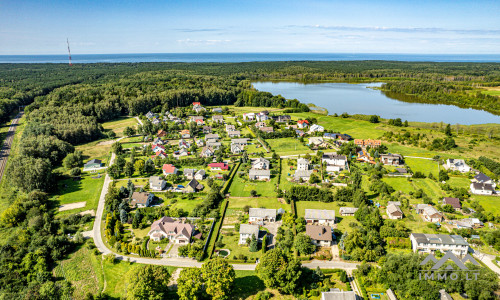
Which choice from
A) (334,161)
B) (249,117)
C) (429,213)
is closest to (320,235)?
(429,213)

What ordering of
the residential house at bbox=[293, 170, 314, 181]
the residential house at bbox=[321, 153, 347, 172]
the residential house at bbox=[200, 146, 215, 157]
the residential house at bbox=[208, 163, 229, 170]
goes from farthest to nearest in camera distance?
1. the residential house at bbox=[200, 146, 215, 157]
2. the residential house at bbox=[208, 163, 229, 170]
3. the residential house at bbox=[321, 153, 347, 172]
4. the residential house at bbox=[293, 170, 314, 181]

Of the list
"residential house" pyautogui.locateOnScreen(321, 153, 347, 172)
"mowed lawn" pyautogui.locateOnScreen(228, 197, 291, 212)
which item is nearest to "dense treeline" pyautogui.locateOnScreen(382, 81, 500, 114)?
"residential house" pyautogui.locateOnScreen(321, 153, 347, 172)

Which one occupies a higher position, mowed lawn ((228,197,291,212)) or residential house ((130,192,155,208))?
residential house ((130,192,155,208))

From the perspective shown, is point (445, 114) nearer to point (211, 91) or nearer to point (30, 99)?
point (211, 91)

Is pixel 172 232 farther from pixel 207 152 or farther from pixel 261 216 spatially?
pixel 207 152

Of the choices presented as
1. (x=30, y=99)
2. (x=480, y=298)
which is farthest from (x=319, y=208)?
(x=30, y=99)

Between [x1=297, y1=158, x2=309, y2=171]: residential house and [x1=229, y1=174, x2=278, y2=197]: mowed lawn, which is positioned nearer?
[x1=229, y1=174, x2=278, y2=197]: mowed lawn

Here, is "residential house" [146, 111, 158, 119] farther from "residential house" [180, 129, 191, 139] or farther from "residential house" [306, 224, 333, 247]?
"residential house" [306, 224, 333, 247]
